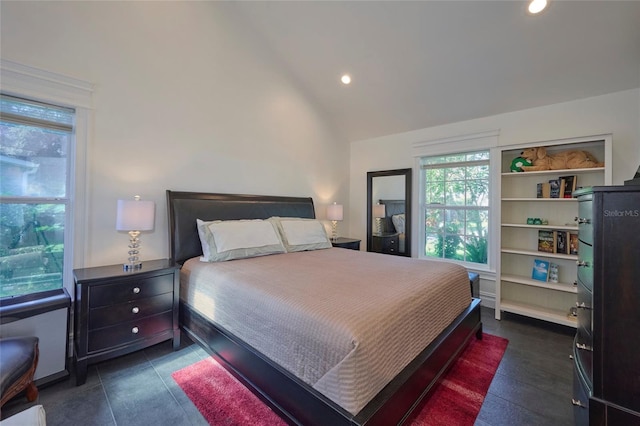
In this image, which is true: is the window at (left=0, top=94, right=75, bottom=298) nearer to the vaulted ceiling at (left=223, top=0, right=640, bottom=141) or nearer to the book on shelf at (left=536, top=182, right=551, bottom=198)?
the vaulted ceiling at (left=223, top=0, right=640, bottom=141)

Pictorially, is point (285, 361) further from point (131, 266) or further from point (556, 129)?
point (556, 129)

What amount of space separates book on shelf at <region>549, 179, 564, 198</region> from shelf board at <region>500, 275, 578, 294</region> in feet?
3.12

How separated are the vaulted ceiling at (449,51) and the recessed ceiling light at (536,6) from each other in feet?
0.20

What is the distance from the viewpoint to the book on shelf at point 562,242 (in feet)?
9.46

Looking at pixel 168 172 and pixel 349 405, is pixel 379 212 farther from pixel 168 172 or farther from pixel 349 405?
pixel 349 405

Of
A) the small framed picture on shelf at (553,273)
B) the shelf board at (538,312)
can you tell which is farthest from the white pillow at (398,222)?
the small framed picture on shelf at (553,273)

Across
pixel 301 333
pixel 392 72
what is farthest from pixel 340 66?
pixel 301 333

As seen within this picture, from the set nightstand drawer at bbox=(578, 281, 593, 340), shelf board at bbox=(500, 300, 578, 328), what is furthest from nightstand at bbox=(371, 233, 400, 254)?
nightstand drawer at bbox=(578, 281, 593, 340)

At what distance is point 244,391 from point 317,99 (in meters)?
3.91

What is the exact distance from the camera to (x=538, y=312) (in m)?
2.91

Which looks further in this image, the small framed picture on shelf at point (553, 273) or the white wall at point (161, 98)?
the small framed picture on shelf at point (553, 273)

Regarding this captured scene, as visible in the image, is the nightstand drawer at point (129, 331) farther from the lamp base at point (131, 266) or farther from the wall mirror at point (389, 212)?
the wall mirror at point (389, 212)

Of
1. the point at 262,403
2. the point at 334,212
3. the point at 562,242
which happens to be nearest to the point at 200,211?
the point at 262,403

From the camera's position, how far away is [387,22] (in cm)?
280
